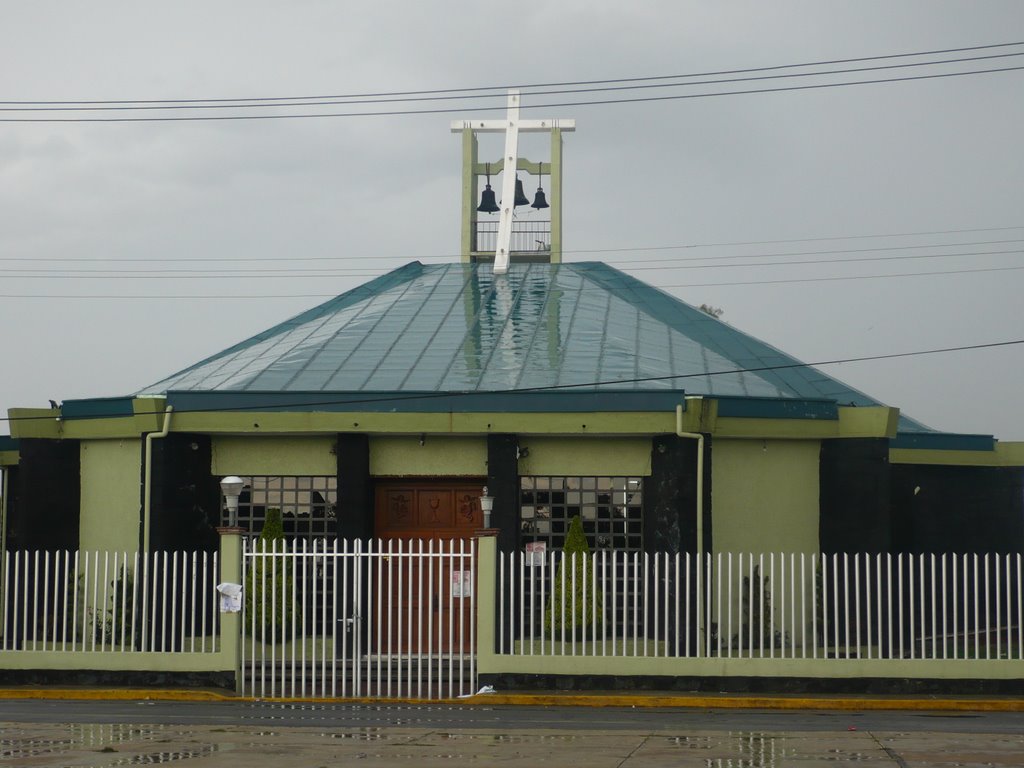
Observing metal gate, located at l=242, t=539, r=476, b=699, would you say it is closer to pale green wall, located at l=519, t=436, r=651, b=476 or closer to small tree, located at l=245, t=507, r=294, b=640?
small tree, located at l=245, t=507, r=294, b=640

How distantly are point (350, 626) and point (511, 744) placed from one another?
770 cm

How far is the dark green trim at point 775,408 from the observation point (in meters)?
21.5

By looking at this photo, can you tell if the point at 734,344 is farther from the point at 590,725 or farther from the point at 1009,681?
the point at 590,725

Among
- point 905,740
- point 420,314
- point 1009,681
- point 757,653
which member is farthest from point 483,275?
point 905,740

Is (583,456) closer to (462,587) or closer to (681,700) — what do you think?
(462,587)

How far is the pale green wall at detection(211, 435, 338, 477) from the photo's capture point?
2181 cm

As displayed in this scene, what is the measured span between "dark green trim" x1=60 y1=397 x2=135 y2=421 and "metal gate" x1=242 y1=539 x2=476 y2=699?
3052mm

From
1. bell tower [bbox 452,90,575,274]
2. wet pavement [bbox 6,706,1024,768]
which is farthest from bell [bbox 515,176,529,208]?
wet pavement [bbox 6,706,1024,768]

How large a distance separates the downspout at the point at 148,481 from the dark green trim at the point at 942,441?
42.5 feet

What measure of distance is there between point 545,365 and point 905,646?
7.03m

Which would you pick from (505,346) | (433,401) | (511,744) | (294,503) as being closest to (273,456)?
(294,503)

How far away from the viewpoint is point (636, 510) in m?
21.6

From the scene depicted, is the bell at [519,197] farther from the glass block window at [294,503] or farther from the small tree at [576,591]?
the small tree at [576,591]

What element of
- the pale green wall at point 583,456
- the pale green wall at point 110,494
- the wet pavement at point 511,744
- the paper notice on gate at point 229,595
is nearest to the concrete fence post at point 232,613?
the paper notice on gate at point 229,595
